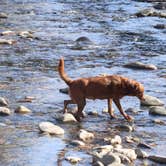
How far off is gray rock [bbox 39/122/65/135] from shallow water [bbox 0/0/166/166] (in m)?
0.11

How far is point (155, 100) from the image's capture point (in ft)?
40.9

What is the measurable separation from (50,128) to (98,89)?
4.54 ft

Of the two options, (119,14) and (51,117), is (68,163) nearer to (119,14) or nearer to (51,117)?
(51,117)

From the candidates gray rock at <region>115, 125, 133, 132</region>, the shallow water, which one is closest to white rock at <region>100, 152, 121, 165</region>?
the shallow water

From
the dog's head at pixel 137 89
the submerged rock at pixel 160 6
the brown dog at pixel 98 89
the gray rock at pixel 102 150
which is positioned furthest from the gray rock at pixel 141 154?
the submerged rock at pixel 160 6

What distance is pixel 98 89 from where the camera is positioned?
11211 mm

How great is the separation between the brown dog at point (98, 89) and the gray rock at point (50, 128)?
915 millimetres

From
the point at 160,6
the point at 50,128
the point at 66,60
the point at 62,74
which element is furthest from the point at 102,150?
the point at 160,6

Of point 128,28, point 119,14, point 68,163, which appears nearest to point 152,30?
point 128,28

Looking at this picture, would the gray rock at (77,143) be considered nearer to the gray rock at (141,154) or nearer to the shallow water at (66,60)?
the shallow water at (66,60)

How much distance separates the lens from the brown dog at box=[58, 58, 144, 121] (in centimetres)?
1112

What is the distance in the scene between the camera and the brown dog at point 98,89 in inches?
438

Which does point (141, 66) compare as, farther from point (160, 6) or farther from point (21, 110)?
point (160, 6)

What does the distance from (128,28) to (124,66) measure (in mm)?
7618
